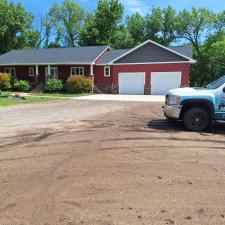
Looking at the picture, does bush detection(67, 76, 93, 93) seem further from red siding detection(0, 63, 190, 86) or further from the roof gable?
the roof gable

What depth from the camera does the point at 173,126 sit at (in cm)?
1047

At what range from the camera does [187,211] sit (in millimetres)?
4008

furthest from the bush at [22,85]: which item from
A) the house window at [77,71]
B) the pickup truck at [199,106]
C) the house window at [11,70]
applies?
the pickup truck at [199,106]

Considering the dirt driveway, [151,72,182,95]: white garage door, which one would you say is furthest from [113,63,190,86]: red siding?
the dirt driveway

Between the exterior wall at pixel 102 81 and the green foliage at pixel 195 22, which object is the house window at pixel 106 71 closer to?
the exterior wall at pixel 102 81

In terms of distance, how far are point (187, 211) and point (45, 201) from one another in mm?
1941

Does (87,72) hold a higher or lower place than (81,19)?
lower

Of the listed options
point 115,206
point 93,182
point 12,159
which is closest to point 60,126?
point 12,159

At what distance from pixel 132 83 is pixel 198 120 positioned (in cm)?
2334

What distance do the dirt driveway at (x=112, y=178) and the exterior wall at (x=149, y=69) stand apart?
22.4m

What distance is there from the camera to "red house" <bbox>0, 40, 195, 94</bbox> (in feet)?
102

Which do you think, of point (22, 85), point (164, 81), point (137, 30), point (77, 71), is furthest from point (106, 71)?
point (137, 30)

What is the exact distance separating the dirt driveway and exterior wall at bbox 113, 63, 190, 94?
22437 millimetres

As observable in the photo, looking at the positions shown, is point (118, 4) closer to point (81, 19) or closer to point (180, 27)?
point (180, 27)
